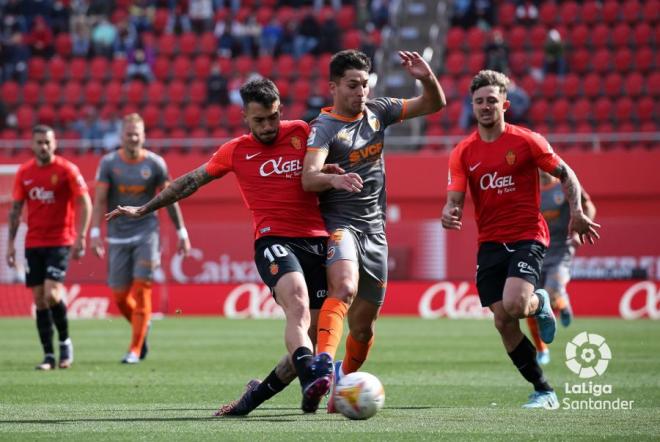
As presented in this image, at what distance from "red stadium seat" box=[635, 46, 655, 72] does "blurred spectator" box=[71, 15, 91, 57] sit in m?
13.9

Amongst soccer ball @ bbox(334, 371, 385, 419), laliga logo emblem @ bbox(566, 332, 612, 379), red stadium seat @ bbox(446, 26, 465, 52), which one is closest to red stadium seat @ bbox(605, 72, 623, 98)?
red stadium seat @ bbox(446, 26, 465, 52)

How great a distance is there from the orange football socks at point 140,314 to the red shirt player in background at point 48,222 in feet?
2.47

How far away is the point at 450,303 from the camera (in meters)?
22.1

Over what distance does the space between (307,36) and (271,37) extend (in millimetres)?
1048

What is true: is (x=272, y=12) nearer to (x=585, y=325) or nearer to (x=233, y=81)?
(x=233, y=81)

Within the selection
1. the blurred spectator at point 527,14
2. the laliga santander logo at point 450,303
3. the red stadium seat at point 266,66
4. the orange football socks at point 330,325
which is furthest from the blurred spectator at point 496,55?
the orange football socks at point 330,325

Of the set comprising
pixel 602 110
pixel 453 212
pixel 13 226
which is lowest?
pixel 13 226

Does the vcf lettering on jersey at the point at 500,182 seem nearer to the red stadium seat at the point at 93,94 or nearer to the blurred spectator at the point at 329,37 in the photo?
the blurred spectator at the point at 329,37

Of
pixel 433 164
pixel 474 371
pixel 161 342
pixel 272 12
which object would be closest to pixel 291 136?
pixel 474 371

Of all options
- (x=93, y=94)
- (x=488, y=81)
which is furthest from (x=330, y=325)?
(x=93, y=94)

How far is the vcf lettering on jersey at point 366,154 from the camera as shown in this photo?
27.5 ft

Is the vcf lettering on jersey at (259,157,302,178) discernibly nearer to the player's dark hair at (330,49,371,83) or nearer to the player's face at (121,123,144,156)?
the player's dark hair at (330,49,371,83)

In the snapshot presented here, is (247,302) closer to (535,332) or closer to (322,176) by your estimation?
(535,332)

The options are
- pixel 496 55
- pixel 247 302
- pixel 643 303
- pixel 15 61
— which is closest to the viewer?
pixel 643 303
